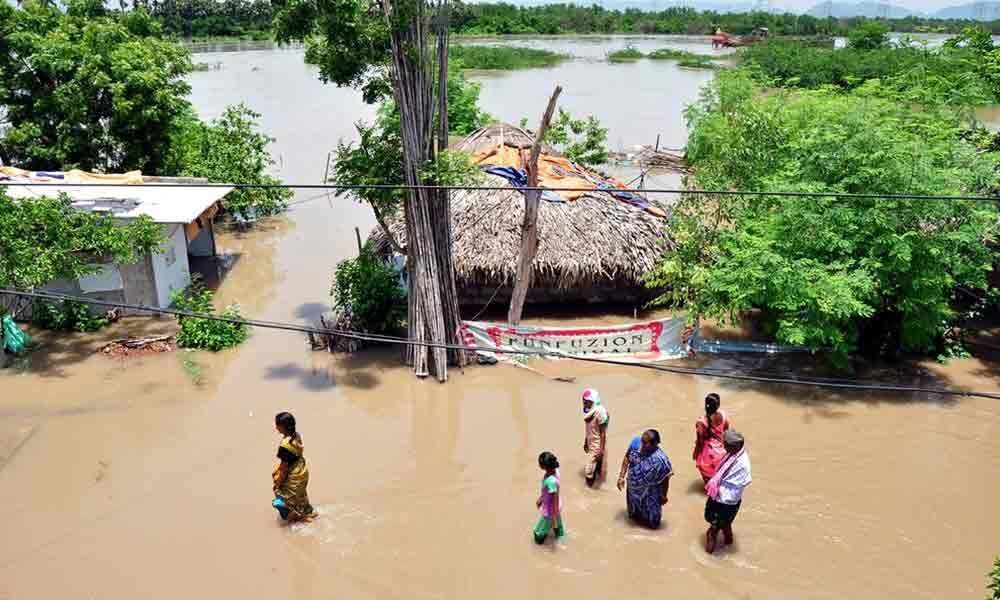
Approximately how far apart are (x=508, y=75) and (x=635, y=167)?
21296mm

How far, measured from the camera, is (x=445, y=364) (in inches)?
394

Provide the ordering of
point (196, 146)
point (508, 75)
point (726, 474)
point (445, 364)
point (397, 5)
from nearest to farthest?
point (726, 474) → point (397, 5) → point (445, 364) → point (196, 146) → point (508, 75)

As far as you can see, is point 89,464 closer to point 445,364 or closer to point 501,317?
point 445,364

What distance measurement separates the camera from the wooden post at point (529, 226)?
9055mm

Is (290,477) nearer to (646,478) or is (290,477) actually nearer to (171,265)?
(646,478)

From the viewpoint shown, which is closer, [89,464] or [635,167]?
[89,464]

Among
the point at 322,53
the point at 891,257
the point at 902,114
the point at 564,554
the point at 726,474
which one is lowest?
the point at 564,554

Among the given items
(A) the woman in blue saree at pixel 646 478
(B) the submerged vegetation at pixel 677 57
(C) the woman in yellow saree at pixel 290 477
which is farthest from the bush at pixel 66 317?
(B) the submerged vegetation at pixel 677 57

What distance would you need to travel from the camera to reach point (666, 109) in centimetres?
3216

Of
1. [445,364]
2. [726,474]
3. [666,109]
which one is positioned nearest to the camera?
[726,474]

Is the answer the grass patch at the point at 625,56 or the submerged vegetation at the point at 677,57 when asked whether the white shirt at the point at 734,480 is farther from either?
the grass patch at the point at 625,56

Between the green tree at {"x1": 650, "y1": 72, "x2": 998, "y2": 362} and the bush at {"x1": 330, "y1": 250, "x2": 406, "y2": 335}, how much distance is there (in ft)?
11.7

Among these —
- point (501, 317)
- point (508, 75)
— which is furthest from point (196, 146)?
point (508, 75)

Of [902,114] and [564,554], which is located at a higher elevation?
[902,114]
